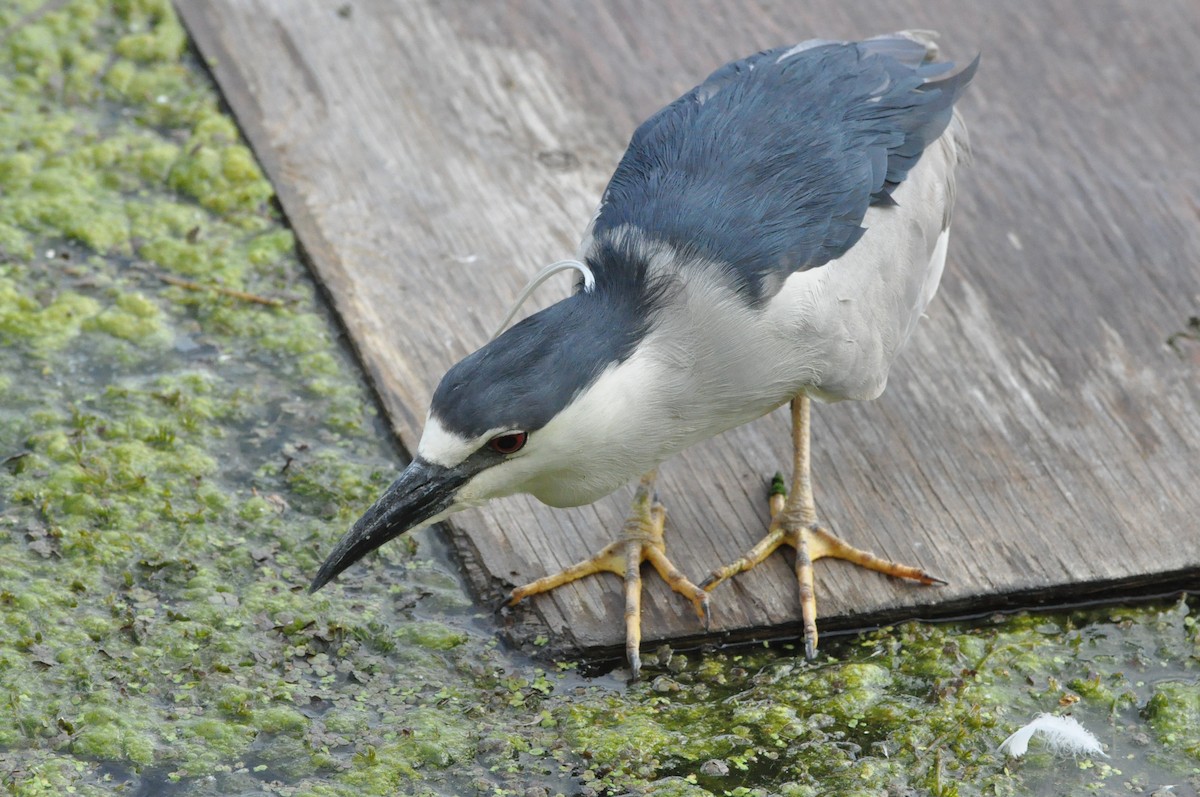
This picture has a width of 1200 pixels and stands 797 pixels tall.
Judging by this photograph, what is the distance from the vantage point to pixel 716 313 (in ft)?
8.18

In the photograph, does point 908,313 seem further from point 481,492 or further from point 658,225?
point 481,492

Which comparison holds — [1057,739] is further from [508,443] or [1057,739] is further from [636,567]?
[508,443]

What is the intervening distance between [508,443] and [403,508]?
0.74 feet

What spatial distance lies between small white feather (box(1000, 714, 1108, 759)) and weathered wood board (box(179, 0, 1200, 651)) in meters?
0.39

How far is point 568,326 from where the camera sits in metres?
2.33

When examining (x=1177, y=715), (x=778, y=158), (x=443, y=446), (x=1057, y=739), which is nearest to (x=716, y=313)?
(x=778, y=158)

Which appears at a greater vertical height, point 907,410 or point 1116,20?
point 1116,20

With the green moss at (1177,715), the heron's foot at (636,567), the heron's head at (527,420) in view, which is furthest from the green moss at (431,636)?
the green moss at (1177,715)

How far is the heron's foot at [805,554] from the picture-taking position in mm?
2816

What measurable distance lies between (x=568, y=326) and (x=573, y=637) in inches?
28.3

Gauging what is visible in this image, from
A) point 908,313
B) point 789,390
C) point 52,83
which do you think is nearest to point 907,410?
point 908,313

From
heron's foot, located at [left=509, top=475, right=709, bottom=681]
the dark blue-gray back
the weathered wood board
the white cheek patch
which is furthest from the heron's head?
the weathered wood board

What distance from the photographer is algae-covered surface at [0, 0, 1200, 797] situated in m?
2.37

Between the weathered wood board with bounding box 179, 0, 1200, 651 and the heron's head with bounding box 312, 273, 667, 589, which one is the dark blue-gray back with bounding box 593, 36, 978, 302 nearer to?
the heron's head with bounding box 312, 273, 667, 589
